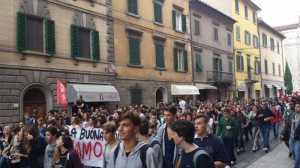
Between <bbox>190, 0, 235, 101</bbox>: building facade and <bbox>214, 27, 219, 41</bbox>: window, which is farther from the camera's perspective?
<bbox>214, 27, 219, 41</bbox>: window

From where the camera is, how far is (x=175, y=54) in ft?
83.4

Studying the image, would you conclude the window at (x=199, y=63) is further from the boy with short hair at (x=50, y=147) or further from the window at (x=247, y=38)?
the boy with short hair at (x=50, y=147)

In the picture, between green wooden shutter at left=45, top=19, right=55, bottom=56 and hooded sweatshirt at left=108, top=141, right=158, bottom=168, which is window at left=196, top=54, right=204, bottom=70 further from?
hooded sweatshirt at left=108, top=141, right=158, bottom=168

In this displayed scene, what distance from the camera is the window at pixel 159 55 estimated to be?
23.2 m

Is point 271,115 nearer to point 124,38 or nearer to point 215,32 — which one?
point 124,38

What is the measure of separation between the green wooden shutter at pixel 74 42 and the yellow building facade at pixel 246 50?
23.9 m

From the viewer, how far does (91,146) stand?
8.92 m

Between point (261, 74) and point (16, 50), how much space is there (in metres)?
37.7

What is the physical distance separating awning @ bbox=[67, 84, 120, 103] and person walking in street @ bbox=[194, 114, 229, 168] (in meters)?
11.4

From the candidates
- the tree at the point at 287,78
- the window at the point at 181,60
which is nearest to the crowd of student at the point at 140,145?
the window at the point at 181,60

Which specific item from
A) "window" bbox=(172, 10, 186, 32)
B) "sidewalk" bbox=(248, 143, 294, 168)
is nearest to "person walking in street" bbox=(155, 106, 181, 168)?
"sidewalk" bbox=(248, 143, 294, 168)

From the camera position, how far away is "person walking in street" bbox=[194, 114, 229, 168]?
4719 mm

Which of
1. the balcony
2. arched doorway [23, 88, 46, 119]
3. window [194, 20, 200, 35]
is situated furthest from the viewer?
the balcony

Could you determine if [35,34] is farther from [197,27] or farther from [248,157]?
[197,27]
